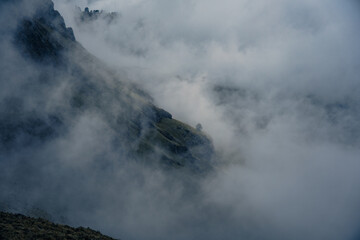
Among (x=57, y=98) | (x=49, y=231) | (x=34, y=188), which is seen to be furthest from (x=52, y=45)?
(x=49, y=231)

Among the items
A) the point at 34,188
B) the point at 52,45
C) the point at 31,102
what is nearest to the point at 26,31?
the point at 52,45

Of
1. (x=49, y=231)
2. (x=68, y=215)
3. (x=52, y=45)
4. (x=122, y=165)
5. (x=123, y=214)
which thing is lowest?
(x=49, y=231)

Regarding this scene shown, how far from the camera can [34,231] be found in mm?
45875

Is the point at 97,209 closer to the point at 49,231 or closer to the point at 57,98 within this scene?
the point at 57,98

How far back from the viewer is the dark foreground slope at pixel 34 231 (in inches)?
1700

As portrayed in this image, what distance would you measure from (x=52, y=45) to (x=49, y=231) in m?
179

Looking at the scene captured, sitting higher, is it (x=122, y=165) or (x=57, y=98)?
(x=57, y=98)

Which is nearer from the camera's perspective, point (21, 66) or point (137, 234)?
point (21, 66)

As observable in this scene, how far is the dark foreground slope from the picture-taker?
142ft

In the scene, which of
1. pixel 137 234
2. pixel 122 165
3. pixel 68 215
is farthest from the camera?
pixel 122 165

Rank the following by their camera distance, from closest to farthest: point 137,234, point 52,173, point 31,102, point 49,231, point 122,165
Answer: point 49,231, point 52,173, point 31,102, point 137,234, point 122,165

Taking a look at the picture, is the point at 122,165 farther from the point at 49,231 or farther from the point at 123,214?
the point at 49,231

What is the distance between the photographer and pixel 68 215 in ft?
382

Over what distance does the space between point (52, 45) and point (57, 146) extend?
89.9m
